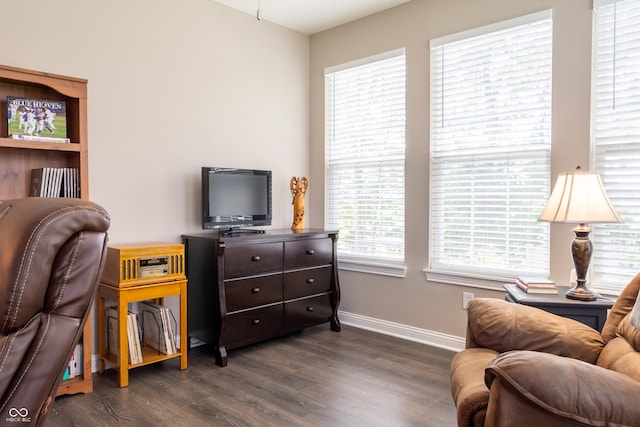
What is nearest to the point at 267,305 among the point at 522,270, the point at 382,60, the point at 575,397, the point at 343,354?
the point at 343,354

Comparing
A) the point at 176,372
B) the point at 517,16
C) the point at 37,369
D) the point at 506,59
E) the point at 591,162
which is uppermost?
the point at 517,16

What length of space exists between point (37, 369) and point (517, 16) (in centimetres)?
326

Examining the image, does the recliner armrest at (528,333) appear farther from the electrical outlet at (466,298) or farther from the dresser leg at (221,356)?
the dresser leg at (221,356)

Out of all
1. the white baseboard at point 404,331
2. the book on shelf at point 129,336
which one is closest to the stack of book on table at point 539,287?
the white baseboard at point 404,331

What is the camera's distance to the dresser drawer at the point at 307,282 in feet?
11.8

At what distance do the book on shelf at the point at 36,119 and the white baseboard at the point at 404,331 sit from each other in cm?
264

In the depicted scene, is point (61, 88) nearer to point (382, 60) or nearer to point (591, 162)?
point (382, 60)

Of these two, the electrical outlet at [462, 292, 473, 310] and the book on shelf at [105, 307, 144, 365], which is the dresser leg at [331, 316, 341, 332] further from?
the book on shelf at [105, 307, 144, 365]

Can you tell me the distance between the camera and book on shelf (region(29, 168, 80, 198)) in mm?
2617

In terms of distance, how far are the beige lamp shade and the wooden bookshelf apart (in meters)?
2.59

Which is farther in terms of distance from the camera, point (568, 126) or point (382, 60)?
point (382, 60)

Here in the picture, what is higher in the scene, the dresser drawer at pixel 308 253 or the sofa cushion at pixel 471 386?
the dresser drawer at pixel 308 253

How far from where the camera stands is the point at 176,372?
3012 mm

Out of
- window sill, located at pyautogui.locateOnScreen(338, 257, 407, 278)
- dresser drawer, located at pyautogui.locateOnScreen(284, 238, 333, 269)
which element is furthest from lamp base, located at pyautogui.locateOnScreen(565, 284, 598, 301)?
dresser drawer, located at pyautogui.locateOnScreen(284, 238, 333, 269)
